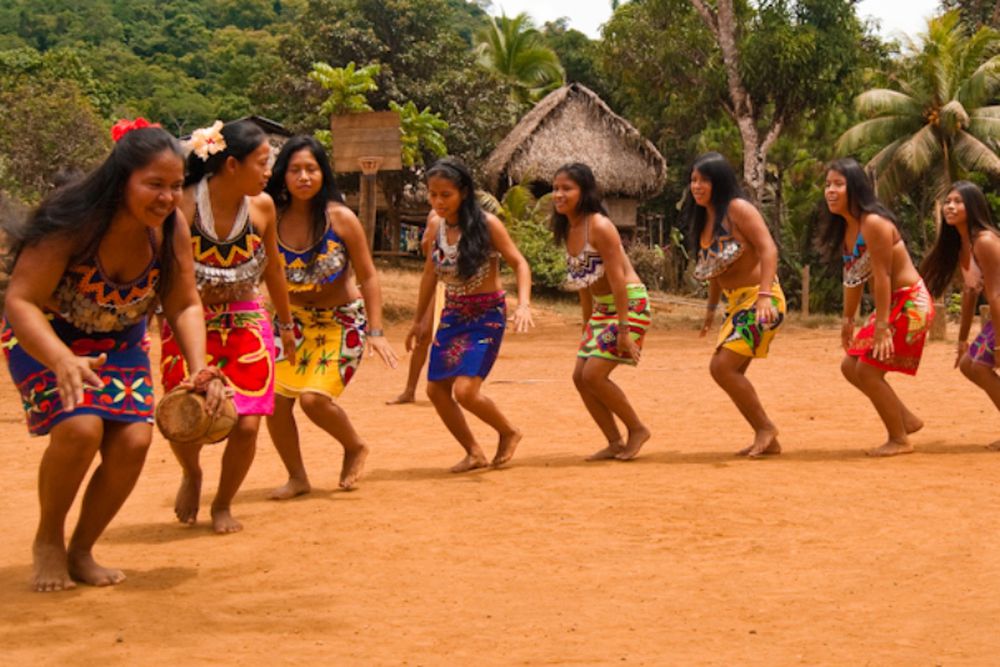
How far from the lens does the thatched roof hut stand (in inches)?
1246

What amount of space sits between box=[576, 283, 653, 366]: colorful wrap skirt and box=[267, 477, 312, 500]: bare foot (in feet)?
6.30

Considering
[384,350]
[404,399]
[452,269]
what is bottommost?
[404,399]

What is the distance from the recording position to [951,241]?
852 centimetres

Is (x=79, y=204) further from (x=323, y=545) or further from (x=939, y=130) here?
(x=939, y=130)

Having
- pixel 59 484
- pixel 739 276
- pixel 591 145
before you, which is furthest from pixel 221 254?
pixel 591 145

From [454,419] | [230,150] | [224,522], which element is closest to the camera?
[230,150]

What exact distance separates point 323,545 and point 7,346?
162 cm

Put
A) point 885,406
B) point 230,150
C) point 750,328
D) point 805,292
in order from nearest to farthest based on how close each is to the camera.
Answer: point 230,150 < point 750,328 < point 885,406 < point 805,292

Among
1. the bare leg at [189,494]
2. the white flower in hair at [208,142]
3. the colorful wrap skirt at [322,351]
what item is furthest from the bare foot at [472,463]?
the white flower in hair at [208,142]

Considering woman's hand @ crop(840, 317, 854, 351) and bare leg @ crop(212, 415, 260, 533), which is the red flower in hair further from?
woman's hand @ crop(840, 317, 854, 351)

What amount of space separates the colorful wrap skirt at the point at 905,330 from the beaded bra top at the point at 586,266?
1692 millimetres

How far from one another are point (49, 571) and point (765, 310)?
4.53 m

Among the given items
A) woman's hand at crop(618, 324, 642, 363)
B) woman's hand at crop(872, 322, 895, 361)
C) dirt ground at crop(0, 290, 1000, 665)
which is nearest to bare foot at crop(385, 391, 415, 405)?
dirt ground at crop(0, 290, 1000, 665)

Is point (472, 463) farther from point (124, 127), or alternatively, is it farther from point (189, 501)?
point (124, 127)
